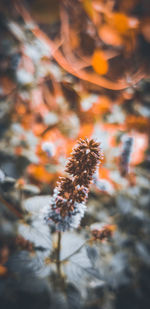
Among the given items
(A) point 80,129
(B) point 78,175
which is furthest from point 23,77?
(B) point 78,175

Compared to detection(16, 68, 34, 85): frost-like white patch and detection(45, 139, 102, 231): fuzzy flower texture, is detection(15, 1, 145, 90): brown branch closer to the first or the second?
detection(16, 68, 34, 85): frost-like white patch

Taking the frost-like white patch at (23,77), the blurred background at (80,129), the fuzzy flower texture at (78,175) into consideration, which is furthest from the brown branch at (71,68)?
the fuzzy flower texture at (78,175)

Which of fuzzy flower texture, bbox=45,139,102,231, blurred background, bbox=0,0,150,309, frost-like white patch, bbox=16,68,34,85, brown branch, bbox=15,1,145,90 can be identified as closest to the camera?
fuzzy flower texture, bbox=45,139,102,231

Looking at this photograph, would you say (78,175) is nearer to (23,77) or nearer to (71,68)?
(23,77)

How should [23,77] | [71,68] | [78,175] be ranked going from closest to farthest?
1. [78,175]
2. [23,77]
3. [71,68]

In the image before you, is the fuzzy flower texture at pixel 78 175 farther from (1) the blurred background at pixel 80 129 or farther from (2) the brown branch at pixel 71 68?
(2) the brown branch at pixel 71 68

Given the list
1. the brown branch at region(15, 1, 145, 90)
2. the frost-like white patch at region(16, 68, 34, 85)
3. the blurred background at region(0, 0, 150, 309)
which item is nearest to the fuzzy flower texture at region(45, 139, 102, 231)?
the blurred background at region(0, 0, 150, 309)

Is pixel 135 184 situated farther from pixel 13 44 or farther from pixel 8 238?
pixel 13 44

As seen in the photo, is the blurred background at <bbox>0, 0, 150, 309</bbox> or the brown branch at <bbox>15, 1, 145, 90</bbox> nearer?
the blurred background at <bbox>0, 0, 150, 309</bbox>
